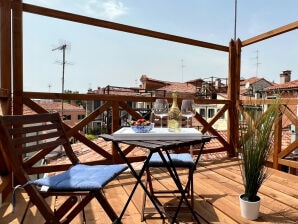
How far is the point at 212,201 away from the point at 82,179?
129 centimetres

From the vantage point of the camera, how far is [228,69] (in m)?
3.87

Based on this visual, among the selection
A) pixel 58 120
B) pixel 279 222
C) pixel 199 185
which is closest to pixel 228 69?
pixel 199 185

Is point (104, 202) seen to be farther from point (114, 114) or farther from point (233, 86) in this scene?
point (233, 86)

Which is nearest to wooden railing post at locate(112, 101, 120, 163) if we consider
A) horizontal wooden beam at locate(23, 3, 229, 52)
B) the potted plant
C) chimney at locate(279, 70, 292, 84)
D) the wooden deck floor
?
the wooden deck floor

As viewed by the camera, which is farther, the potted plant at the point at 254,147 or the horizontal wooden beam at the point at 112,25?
the horizontal wooden beam at the point at 112,25

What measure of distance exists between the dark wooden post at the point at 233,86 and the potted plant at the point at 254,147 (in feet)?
6.41

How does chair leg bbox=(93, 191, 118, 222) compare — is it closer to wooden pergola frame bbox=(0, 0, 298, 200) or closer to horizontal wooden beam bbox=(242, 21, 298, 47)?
wooden pergola frame bbox=(0, 0, 298, 200)

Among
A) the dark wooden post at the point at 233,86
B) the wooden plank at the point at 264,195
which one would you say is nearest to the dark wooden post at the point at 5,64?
the wooden plank at the point at 264,195

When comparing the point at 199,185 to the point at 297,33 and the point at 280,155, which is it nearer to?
the point at 280,155

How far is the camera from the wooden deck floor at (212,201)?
1875mm

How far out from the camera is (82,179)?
144 centimetres

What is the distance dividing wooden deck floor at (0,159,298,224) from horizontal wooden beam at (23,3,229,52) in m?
1.73

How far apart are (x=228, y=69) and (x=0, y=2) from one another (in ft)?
10.00

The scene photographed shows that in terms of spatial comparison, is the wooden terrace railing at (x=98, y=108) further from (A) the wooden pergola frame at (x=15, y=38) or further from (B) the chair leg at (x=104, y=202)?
(B) the chair leg at (x=104, y=202)
